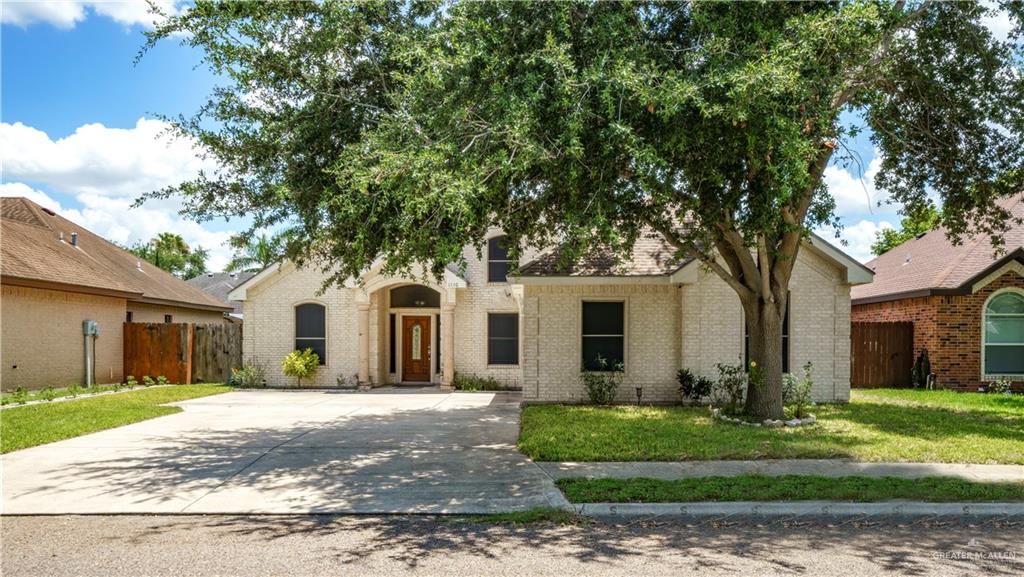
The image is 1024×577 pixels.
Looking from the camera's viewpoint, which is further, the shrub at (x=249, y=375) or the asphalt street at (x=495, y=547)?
the shrub at (x=249, y=375)

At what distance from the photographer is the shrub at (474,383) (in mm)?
19078

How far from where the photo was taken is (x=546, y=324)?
49.6 ft

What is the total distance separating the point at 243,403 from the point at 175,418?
9.30ft

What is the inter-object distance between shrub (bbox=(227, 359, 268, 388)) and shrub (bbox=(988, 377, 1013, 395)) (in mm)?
20990

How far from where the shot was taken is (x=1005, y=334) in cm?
1839

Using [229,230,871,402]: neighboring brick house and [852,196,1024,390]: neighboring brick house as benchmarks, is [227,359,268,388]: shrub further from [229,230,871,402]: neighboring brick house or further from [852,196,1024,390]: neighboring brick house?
[852,196,1024,390]: neighboring brick house

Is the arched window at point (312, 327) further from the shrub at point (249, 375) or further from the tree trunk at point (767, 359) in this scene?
the tree trunk at point (767, 359)

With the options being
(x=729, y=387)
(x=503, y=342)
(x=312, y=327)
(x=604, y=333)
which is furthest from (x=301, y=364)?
(x=729, y=387)

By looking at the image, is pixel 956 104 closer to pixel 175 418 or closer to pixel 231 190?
pixel 231 190

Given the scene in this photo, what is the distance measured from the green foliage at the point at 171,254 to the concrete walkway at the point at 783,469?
177ft

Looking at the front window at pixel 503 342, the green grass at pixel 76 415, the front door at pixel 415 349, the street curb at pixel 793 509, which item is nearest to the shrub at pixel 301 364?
the green grass at pixel 76 415

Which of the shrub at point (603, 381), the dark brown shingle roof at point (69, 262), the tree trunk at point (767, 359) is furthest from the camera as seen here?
the dark brown shingle roof at point (69, 262)

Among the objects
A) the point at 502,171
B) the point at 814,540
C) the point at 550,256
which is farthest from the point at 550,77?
the point at 550,256

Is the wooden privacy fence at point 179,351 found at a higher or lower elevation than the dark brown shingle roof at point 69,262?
lower
